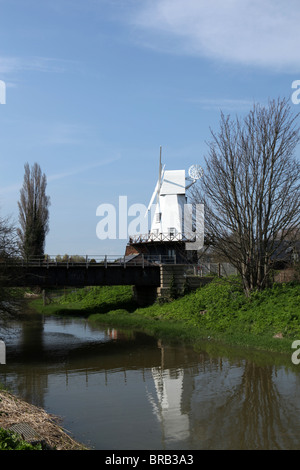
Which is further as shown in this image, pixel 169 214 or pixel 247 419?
pixel 169 214

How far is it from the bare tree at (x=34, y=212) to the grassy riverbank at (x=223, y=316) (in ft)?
74.3

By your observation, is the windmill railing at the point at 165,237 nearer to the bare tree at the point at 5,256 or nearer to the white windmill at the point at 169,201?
the white windmill at the point at 169,201

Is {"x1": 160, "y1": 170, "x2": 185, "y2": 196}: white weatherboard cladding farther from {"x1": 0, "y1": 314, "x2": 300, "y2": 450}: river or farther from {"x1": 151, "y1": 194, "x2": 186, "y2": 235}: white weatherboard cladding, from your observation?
{"x1": 0, "y1": 314, "x2": 300, "y2": 450}: river

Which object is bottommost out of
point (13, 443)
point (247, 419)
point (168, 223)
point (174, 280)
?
point (247, 419)

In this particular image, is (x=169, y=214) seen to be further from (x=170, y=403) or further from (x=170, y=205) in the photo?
(x=170, y=403)

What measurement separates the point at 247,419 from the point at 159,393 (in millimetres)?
3906

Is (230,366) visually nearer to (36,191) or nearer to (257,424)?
(257,424)

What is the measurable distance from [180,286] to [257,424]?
27498mm

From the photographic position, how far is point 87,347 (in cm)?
2584

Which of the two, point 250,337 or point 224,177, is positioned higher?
point 224,177

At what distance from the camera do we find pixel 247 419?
12.4 meters

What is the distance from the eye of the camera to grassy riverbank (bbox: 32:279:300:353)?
23.3 metres

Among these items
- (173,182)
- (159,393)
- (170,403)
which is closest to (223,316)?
(159,393)

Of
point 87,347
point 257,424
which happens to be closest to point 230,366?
point 257,424
